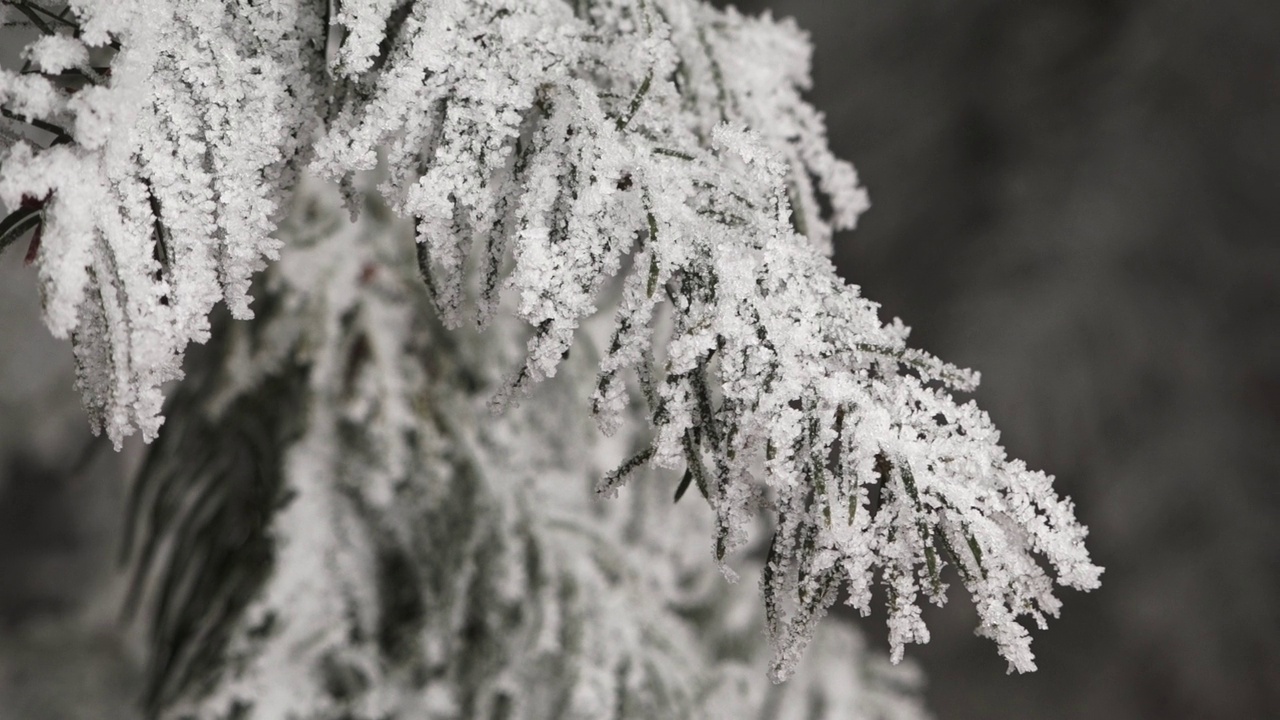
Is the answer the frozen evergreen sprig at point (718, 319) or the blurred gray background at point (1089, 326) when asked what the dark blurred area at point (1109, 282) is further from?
the frozen evergreen sprig at point (718, 319)

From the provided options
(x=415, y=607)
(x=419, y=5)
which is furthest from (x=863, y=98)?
(x=419, y=5)

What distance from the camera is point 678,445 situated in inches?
17.9

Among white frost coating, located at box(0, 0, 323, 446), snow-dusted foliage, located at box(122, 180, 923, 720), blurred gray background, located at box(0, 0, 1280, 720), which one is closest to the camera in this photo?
white frost coating, located at box(0, 0, 323, 446)

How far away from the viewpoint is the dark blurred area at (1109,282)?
2609mm

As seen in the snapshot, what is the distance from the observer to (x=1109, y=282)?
2.76 metres

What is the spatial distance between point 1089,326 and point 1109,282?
0.47 feet

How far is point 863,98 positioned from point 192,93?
9.61ft

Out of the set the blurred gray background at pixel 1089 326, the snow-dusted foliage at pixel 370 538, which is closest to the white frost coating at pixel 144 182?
the snow-dusted foliage at pixel 370 538

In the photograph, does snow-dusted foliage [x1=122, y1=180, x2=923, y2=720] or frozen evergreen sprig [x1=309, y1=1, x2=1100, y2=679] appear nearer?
frozen evergreen sprig [x1=309, y1=1, x2=1100, y2=679]

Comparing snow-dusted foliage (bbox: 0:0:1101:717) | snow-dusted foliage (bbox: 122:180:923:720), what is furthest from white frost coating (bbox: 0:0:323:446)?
snow-dusted foliage (bbox: 122:180:923:720)

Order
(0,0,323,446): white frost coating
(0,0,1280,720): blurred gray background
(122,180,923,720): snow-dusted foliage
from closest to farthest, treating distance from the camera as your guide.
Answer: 1. (0,0,323,446): white frost coating
2. (122,180,923,720): snow-dusted foliage
3. (0,0,1280,720): blurred gray background

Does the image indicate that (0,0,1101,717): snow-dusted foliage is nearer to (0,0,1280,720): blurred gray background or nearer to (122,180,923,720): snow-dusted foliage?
(122,180,923,720): snow-dusted foliage

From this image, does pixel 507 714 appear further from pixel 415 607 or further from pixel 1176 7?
pixel 1176 7

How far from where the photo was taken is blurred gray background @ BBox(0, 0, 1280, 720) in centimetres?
256
